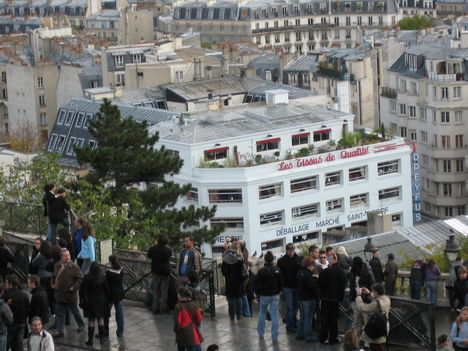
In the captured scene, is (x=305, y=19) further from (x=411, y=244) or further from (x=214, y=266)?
(x=214, y=266)

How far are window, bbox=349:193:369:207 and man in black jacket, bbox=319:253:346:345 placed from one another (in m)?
62.2

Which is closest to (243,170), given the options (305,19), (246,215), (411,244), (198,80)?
(246,215)

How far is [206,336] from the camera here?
3359cm

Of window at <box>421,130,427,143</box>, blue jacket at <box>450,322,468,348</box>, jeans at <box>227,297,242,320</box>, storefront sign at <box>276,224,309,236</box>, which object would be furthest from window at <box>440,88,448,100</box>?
blue jacket at <box>450,322,468,348</box>

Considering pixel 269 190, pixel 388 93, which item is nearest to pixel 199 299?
pixel 269 190

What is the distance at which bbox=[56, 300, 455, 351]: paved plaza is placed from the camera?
32.7m

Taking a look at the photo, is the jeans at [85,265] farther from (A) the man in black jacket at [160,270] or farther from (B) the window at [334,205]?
(B) the window at [334,205]

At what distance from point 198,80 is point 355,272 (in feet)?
288

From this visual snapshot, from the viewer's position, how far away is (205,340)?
33.3 metres

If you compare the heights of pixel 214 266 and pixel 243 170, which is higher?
pixel 214 266

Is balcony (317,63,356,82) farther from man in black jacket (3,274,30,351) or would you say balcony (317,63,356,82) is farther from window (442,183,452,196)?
man in black jacket (3,274,30,351)

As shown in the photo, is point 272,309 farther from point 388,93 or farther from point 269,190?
point 388,93

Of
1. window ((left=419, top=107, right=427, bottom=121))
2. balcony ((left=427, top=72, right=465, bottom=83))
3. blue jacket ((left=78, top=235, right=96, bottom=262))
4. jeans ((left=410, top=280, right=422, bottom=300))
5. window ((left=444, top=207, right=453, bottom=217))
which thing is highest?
blue jacket ((left=78, top=235, right=96, bottom=262))

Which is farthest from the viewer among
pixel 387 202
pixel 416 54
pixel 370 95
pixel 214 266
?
pixel 370 95
